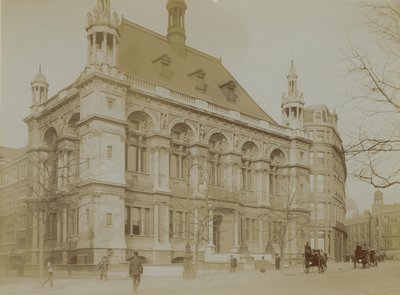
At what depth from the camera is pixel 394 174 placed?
1155 cm

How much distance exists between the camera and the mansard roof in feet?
103

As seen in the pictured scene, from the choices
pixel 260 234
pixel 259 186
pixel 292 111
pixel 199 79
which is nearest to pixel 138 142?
pixel 199 79

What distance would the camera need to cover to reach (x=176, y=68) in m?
34.2

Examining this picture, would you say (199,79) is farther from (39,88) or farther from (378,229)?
(378,229)

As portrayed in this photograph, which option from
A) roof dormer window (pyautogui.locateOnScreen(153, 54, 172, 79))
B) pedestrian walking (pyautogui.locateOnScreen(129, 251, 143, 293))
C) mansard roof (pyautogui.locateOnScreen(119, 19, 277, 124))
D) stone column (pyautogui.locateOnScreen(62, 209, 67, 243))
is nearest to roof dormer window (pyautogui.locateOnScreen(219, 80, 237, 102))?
mansard roof (pyautogui.locateOnScreen(119, 19, 277, 124))

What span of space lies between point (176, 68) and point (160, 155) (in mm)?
6392

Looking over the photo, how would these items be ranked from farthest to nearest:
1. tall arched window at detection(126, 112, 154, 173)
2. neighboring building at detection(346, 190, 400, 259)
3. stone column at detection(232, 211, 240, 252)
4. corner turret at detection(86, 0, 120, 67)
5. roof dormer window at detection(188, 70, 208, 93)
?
roof dormer window at detection(188, 70, 208, 93) < stone column at detection(232, 211, 240, 252) < tall arched window at detection(126, 112, 154, 173) < corner turret at detection(86, 0, 120, 67) < neighboring building at detection(346, 190, 400, 259)

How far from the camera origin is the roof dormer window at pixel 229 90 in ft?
119

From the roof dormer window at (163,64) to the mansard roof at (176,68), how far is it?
0.15 m

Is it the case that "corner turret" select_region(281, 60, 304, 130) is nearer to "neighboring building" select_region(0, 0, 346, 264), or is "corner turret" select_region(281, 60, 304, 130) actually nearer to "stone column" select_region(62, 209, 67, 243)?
"neighboring building" select_region(0, 0, 346, 264)

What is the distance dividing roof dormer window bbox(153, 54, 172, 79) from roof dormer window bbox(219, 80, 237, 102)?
449cm

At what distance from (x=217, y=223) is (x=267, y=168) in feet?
17.1

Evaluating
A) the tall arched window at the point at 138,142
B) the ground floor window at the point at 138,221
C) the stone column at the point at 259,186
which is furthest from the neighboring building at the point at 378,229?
the tall arched window at the point at 138,142

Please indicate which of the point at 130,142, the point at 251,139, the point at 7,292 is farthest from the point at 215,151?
the point at 7,292
